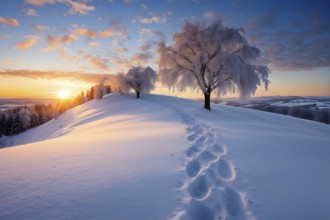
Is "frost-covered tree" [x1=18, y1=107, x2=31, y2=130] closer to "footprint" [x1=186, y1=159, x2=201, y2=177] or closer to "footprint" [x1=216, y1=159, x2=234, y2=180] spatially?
"footprint" [x1=186, y1=159, x2=201, y2=177]

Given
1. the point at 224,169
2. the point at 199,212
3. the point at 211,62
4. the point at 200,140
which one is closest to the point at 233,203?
the point at 199,212

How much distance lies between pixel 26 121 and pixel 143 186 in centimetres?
9159

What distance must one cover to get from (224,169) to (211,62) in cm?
1338

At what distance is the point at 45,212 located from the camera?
115 inches

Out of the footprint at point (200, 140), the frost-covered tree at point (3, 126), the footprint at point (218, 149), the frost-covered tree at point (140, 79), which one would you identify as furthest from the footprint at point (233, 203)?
the frost-covered tree at point (3, 126)

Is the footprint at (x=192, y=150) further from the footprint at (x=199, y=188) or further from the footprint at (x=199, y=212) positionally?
the footprint at (x=199, y=212)

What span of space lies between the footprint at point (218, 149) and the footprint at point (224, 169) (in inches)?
32.1

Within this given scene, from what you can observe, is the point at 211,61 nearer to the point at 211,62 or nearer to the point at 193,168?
the point at 211,62

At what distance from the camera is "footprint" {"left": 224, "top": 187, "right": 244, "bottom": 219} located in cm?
324

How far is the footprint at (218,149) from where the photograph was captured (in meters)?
6.24

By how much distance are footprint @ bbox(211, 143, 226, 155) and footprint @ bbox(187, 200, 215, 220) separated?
2.95 meters

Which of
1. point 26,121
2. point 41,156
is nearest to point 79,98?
point 26,121

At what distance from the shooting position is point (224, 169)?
493cm

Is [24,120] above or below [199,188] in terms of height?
below
